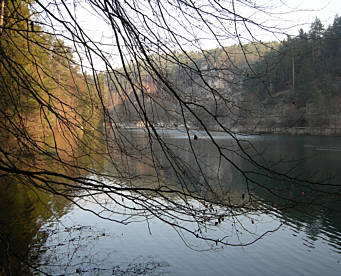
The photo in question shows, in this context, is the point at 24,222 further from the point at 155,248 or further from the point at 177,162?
the point at 177,162

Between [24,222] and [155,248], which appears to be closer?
[155,248]

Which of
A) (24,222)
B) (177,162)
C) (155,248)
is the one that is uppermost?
(177,162)

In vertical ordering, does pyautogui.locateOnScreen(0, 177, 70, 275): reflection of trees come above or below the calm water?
above

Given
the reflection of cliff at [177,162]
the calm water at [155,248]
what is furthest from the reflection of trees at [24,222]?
the reflection of cliff at [177,162]

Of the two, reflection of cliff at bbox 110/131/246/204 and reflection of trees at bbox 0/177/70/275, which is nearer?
reflection of cliff at bbox 110/131/246/204

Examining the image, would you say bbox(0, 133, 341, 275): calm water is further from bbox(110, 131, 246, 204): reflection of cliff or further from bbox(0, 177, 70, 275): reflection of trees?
bbox(110, 131, 246, 204): reflection of cliff

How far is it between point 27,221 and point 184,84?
22.4ft

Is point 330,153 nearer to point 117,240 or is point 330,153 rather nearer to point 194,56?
point 117,240

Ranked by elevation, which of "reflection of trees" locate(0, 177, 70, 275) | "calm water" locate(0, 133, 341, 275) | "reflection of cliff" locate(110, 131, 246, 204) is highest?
"reflection of cliff" locate(110, 131, 246, 204)

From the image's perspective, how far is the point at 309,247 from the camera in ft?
21.1

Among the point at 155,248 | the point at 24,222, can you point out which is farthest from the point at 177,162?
the point at 24,222

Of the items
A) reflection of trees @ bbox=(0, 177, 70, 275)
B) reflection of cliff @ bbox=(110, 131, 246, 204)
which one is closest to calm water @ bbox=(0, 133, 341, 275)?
reflection of trees @ bbox=(0, 177, 70, 275)

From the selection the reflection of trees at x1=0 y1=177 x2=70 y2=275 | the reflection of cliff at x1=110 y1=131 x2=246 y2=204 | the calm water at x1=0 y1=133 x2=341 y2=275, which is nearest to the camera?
the reflection of cliff at x1=110 y1=131 x2=246 y2=204

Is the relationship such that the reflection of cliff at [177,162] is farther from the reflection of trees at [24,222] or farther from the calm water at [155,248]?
the reflection of trees at [24,222]
